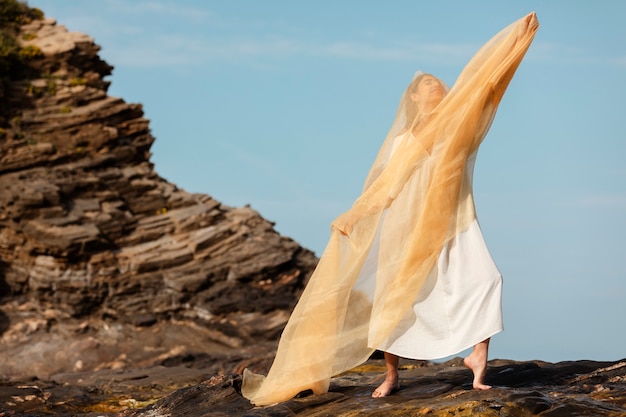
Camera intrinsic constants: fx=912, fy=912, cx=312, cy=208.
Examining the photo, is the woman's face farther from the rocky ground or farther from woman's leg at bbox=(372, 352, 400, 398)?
the rocky ground

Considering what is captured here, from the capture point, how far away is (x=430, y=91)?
25.7 feet

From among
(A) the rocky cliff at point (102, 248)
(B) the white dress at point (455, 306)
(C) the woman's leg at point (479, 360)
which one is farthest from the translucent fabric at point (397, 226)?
(A) the rocky cliff at point (102, 248)

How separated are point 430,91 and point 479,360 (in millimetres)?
2303

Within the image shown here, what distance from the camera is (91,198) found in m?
22.6

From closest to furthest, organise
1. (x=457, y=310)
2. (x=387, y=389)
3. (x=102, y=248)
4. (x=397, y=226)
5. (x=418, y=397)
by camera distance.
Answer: (x=457, y=310) → (x=418, y=397) → (x=397, y=226) → (x=387, y=389) → (x=102, y=248)

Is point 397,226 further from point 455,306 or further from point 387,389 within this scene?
point 387,389

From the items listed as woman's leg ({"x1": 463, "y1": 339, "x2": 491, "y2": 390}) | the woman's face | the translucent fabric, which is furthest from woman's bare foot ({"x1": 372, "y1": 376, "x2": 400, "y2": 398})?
the woman's face

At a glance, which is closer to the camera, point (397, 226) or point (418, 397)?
point (418, 397)

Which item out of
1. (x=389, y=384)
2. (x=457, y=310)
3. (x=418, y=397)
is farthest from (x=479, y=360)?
(x=389, y=384)

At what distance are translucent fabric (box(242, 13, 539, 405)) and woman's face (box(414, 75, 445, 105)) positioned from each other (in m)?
0.10

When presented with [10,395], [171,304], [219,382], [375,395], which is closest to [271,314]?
[171,304]

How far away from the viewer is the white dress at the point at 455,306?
727cm

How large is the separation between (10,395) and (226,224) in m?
12.0

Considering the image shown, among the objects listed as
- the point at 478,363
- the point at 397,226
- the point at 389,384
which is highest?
the point at 397,226
